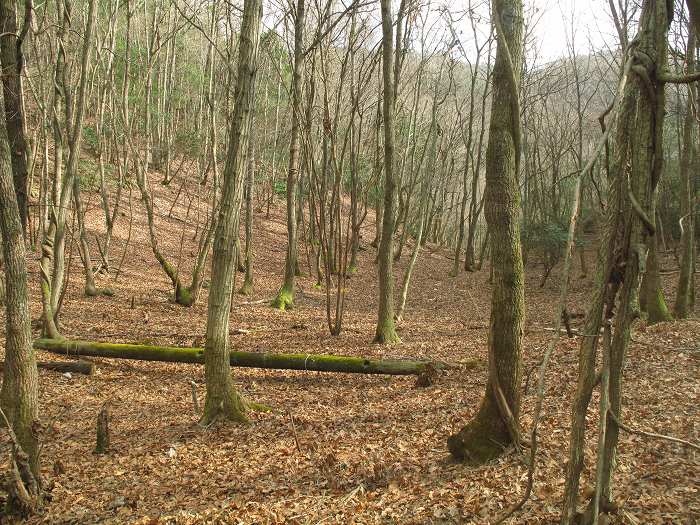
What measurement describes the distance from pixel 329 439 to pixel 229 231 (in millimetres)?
2585

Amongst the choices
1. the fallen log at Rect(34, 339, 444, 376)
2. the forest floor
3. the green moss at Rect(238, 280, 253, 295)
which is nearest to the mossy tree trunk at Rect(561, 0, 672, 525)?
the forest floor

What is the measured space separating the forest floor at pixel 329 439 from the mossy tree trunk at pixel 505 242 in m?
0.53

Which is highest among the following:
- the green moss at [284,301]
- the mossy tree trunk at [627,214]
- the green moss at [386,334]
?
the mossy tree trunk at [627,214]

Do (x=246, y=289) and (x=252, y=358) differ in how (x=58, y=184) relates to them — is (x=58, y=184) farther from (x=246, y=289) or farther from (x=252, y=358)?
(x=246, y=289)

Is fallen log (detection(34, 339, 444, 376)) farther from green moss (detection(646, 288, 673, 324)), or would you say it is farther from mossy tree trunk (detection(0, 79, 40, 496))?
green moss (detection(646, 288, 673, 324))

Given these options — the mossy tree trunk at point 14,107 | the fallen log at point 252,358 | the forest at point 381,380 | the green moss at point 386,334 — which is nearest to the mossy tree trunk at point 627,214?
the forest at point 381,380

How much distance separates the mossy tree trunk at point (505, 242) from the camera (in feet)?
13.8

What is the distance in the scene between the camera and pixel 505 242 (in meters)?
4.29

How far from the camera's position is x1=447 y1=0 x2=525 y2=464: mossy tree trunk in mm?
4211

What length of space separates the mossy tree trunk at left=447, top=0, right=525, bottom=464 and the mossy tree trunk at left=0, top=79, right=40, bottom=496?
4123 millimetres

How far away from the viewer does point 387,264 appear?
9.69m

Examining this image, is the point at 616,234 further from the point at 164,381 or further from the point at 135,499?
the point at 164,381

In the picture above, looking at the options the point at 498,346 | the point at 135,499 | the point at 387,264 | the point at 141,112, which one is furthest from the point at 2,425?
the point at 141,112

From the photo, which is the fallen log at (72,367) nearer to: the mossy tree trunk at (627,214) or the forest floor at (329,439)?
the forest floor at (329,439)
